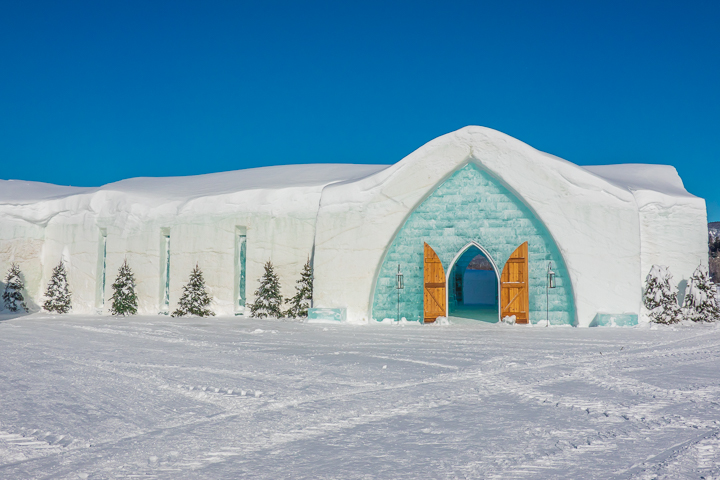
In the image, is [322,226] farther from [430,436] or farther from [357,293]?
[430,436]

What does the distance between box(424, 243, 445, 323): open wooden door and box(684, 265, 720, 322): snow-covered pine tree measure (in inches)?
234

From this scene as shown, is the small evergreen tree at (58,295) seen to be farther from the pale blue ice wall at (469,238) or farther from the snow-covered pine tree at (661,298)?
the snow-covered pine tree at (661,298)

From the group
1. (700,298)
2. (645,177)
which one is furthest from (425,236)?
(645,177)

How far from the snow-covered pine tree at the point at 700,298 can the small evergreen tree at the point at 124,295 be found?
15400 millimetres

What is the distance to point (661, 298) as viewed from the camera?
44.7 feet

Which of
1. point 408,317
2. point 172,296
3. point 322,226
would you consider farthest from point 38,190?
point 408,317

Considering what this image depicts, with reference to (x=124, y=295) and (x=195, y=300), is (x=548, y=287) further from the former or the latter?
(x=124, y=295)

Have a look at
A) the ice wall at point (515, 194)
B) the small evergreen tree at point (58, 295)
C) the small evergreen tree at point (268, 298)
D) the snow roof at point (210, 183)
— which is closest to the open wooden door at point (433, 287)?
the ice wall at point (515, 194)

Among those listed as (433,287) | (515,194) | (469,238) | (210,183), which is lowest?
(433,287)

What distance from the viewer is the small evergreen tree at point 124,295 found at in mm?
17234

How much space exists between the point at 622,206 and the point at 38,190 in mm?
20259

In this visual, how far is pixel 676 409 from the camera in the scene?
484 cm

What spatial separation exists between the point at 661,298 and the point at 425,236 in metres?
5.86

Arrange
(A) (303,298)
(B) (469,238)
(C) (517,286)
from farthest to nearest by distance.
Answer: (A) (303,298) → (B) (469,238) → (C) (517,286)
